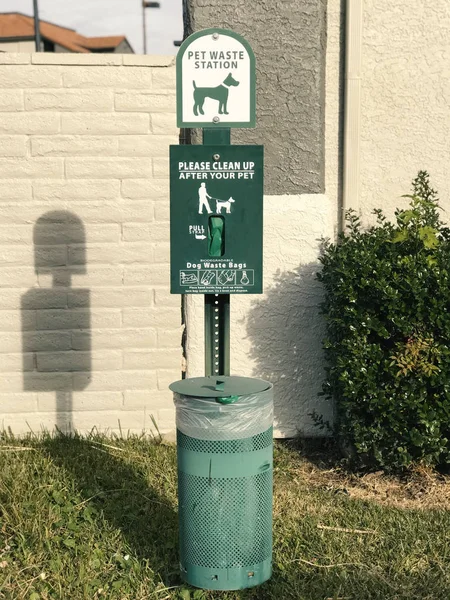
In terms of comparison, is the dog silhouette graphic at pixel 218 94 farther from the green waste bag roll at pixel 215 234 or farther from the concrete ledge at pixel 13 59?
the concrete ledge at pixel 13 59

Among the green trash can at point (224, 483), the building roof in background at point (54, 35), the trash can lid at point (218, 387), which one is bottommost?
the green trash can at point (224, 483)

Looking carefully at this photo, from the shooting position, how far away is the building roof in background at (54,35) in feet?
176

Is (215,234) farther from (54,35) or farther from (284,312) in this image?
(54,35)

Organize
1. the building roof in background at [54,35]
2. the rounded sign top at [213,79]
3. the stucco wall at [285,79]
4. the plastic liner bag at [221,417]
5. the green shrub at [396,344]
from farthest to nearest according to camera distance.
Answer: the building roof in background at [54,35], the stucco wall at [285,79], the green shrub at [396,344], the rounded sign top at [213,79], the plastic liner bag at [221,417]

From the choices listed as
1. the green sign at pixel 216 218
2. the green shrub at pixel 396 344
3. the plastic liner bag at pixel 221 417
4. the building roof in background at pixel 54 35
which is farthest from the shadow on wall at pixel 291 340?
the building roof in background at pixel 54 35

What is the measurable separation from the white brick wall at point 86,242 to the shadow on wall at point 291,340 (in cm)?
56

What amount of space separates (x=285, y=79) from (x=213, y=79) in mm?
1892

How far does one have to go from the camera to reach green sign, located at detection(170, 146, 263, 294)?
11.0ft

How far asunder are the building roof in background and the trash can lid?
51001 millimetres

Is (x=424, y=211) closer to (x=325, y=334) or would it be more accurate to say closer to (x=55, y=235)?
(x=325, y=334)

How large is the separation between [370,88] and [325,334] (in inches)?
65.1

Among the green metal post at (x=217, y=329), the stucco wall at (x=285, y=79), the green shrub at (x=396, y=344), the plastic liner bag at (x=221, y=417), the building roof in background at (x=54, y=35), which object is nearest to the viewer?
the plastic liner bag at (x=221, y=417)

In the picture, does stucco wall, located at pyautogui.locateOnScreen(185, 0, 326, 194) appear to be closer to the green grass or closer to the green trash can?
the green grass

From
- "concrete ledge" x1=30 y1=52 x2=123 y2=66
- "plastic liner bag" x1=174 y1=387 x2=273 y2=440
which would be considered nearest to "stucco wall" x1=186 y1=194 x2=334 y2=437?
"concrete ledge" x1=30 y1=52 x2=123 y2=66
